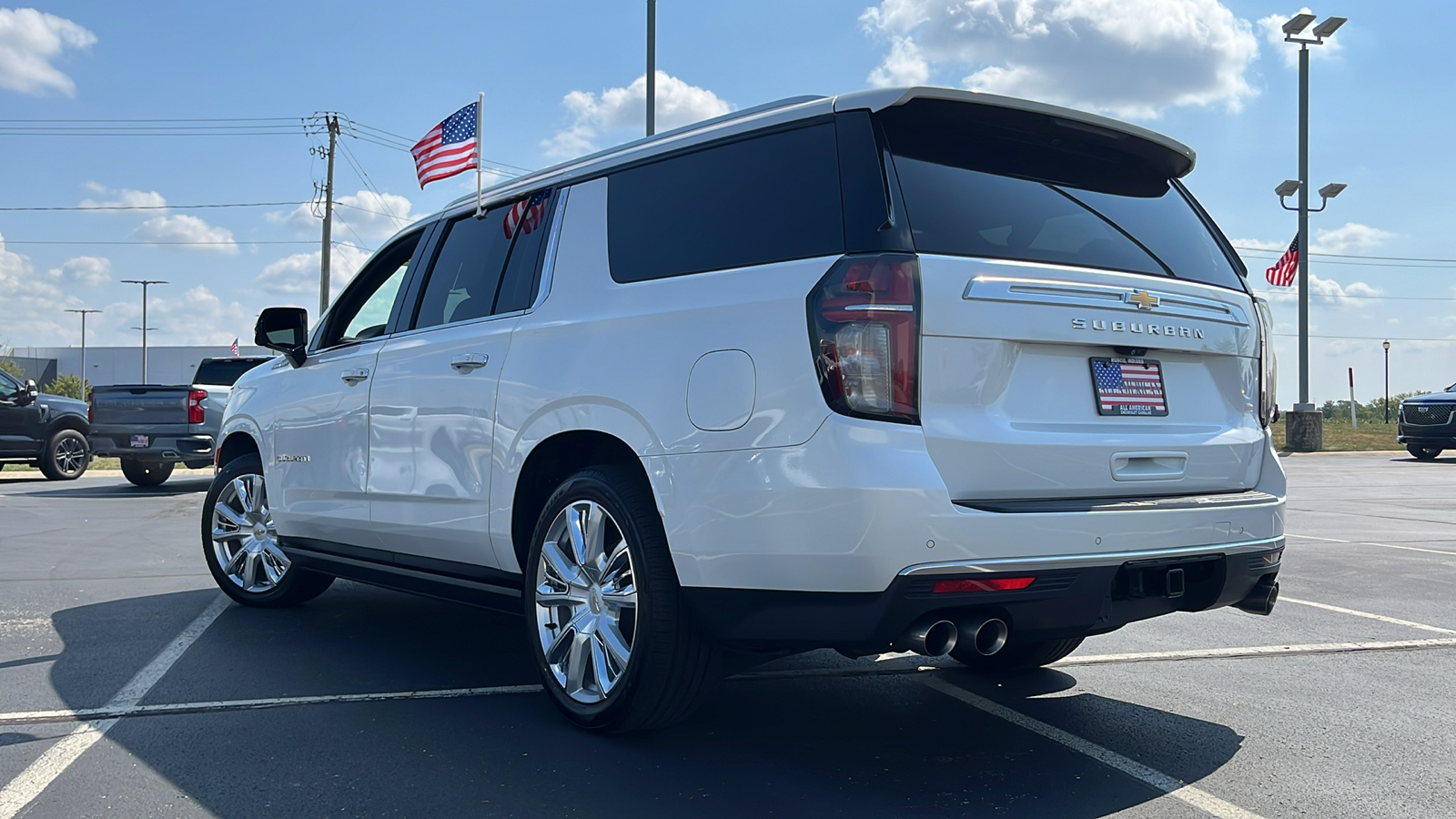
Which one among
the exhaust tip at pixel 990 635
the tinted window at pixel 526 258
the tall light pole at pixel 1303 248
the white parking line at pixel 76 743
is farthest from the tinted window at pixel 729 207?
the tall light pole at pixel 1303 248

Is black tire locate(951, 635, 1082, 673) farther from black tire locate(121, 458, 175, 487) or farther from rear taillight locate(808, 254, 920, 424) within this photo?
black tire locate(121, 458, 175, 487)

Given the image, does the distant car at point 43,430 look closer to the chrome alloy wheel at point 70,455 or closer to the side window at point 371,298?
the chrome alloy wheel at point 70,455

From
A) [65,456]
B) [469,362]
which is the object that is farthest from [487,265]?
[65,456]

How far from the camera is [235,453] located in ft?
22.7

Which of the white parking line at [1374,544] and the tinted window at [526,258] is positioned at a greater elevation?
the tinted window at [526,258]

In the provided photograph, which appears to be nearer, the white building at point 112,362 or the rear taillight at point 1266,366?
the rear taillight at point 1266,366

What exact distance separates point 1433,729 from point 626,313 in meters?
3.13

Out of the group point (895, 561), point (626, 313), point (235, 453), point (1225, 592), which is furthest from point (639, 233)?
point (235, 453)

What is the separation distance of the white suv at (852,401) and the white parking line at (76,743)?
1231mm

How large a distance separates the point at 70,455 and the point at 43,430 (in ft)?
1.90

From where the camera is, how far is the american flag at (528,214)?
4.80 metres

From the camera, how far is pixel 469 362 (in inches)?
185

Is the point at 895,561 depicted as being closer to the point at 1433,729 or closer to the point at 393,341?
the point at 1433,729

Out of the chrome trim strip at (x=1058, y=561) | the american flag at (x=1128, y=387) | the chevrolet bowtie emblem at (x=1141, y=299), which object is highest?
the chevrolet bowtie emblem at (x=1141, y=299)
